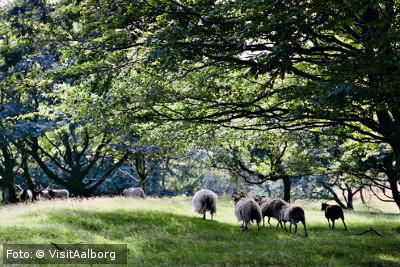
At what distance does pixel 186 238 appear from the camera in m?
17.5

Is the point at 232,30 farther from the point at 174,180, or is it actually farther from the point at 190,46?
the point at 174,180

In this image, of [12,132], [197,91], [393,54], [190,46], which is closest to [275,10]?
[190,46]

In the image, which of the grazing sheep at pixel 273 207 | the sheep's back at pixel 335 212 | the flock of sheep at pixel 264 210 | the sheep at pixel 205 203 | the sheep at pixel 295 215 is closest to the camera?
the sheep at pixel 295 215

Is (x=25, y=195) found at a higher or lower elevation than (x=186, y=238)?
higher

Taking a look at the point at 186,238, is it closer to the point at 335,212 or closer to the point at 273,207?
the point at 273,207

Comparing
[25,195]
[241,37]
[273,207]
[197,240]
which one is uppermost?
[241,37]

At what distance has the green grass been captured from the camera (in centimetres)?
1340

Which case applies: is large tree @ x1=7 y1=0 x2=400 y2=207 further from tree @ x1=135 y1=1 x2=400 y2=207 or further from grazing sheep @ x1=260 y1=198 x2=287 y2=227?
grazing sheep @ x1=260 y1=198 x2=287 y2=227

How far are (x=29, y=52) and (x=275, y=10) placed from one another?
20.1 ft

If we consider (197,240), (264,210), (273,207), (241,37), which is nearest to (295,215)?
(273,207)

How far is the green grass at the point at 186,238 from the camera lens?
13398 millimetres

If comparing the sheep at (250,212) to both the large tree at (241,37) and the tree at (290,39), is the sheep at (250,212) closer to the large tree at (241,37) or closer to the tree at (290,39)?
the large tree at (241,37)

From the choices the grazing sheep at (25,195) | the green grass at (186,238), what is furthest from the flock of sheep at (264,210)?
the grazing sheep at (25,195)

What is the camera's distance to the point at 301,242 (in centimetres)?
1762
